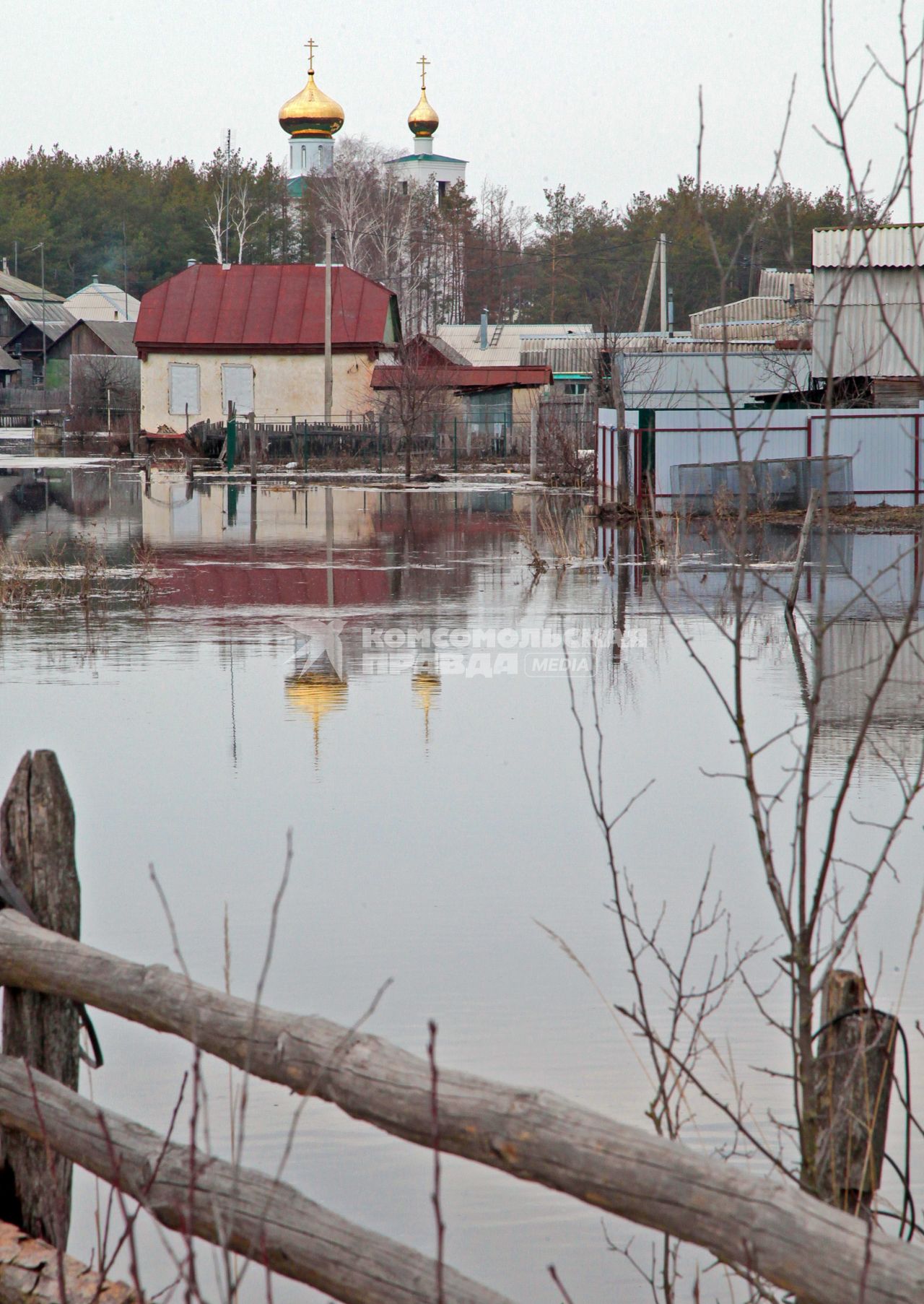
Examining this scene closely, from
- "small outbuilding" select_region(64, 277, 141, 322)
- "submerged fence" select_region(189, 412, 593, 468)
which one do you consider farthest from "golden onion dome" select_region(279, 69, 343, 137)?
"submerged fence" select_region(189, 412, 593, 468)

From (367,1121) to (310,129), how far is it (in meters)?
98.5

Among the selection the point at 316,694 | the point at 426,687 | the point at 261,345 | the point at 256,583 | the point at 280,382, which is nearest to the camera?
the point at 316,694

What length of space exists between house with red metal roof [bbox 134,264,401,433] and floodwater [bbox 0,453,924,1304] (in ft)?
119

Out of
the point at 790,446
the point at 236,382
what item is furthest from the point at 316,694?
the point at 236,382

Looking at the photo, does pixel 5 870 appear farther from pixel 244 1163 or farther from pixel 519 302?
pixel 519 302

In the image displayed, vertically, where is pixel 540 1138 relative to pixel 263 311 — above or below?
below

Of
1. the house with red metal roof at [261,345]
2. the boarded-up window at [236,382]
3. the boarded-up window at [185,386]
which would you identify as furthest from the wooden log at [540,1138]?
the boarded-up window at [185,386]

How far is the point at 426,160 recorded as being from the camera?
345ft

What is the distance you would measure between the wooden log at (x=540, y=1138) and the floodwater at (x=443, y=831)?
0.60ft

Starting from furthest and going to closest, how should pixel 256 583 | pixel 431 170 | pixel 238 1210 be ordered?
pixel 431 170 → pixel 256 583 → pixel 238 1210

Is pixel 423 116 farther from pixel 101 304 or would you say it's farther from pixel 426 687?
pixel 426 687

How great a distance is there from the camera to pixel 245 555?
21312mm

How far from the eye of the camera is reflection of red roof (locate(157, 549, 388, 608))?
54.6ft

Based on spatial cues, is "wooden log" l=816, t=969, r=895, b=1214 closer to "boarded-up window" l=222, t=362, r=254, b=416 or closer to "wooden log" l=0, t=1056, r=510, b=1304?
"wooden log" l=0, t=1056, r=510, b=1304
